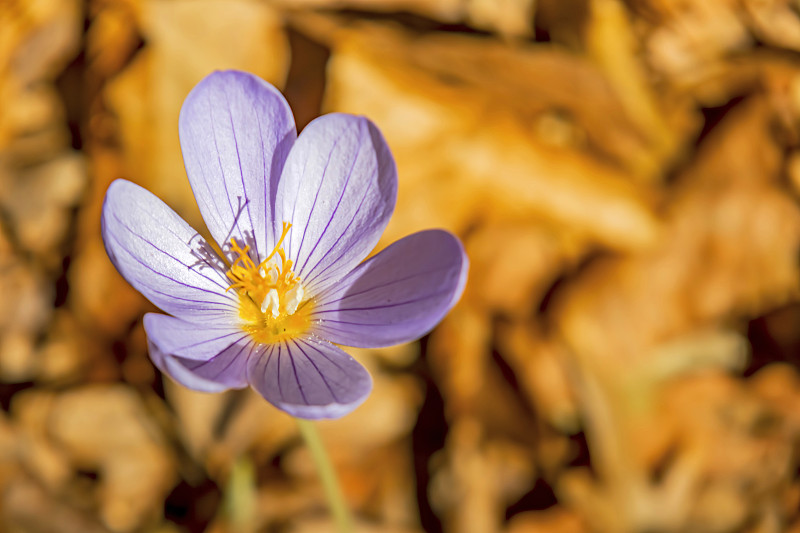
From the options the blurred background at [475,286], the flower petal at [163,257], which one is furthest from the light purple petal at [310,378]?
the blurred background at [475,286]

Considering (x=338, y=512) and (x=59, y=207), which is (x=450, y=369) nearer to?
(x=338, y=512)

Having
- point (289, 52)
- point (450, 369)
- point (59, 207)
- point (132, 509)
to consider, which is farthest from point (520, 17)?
point (132, 509)

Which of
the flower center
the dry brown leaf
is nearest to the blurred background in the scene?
the dry brown leaf

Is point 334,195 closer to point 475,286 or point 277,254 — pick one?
point 277,254

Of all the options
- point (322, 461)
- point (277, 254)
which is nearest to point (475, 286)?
point (277, 254)

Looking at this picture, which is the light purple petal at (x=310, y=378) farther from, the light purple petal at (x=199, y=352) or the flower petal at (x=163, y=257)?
the flower petal at (x=163, y=257)
